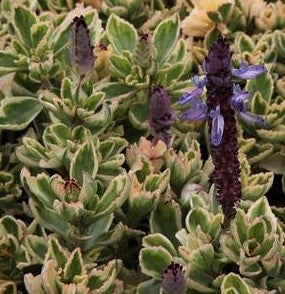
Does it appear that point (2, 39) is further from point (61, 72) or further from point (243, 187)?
point (243, 187)

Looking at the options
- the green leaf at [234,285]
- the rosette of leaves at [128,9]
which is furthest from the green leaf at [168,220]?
the rosette of leaves at [128,9]

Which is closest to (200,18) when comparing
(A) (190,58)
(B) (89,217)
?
(A) (190,58)

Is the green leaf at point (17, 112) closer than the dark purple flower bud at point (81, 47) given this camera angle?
No

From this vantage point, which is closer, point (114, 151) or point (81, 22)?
point (81, 22)

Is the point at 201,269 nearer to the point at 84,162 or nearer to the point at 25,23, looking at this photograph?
the point at 84,162

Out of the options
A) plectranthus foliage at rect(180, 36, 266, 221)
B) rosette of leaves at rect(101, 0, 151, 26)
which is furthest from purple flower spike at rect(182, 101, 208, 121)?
rosette of leaves at rect(101, 0, 151, 26)

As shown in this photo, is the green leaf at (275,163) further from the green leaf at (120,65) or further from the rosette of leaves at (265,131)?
the green leaf at (120,65)
